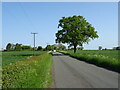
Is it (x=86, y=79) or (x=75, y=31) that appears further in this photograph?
(x=75, y=31)

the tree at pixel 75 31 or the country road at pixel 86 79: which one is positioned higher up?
the tree at pixel 75 31

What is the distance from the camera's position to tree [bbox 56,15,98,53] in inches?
2559

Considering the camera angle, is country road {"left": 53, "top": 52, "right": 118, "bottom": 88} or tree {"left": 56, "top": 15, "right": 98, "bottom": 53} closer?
country road {"left": 53, "top": 52, "right": 118, "bottom": 88}

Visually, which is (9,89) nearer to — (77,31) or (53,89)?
(53,89)

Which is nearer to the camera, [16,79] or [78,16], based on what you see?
[16,79]

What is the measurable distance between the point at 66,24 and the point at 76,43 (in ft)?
21.6

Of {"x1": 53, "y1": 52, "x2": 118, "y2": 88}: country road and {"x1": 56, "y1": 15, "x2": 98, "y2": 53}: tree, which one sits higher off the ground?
{"x1": 56, "y1": 15, "x2": 98, "y2": 53}: tree

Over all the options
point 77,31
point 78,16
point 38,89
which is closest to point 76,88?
point 38,89

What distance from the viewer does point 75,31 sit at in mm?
66250

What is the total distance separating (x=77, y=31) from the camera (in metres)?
65.1

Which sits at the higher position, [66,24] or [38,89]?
[66,24]

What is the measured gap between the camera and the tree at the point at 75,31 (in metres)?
65.0

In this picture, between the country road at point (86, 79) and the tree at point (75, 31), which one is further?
the tree at point (75, 31)

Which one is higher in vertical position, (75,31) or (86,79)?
(75,31)
